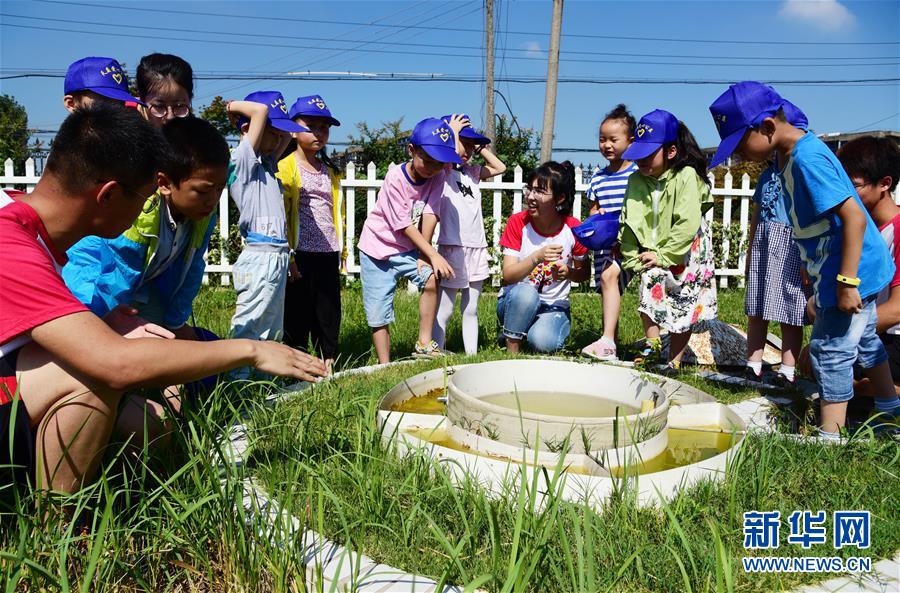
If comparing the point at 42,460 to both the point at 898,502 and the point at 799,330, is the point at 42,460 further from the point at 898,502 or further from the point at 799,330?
the point at 799,330

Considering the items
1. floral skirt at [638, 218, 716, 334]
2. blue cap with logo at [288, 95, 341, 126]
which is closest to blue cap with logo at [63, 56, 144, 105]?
blue cap with logo at [288, 95, 341, 126]

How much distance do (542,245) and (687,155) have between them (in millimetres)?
1142

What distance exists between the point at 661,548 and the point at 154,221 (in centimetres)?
207

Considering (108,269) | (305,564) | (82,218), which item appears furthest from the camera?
(108,269)

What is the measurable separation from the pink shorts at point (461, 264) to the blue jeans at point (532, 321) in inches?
11.6

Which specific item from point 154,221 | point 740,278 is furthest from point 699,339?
point 740,278

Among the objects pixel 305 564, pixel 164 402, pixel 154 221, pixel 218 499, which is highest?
pixel 154 221

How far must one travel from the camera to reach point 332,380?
3.50 m

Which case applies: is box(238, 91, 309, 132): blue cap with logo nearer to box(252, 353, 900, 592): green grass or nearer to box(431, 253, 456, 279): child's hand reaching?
box(431, 253, 456, 279): child's hand reaching

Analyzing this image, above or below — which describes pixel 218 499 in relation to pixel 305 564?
above

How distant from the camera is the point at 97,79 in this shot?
3.55m

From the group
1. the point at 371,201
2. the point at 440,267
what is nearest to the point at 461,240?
the point at 440,267

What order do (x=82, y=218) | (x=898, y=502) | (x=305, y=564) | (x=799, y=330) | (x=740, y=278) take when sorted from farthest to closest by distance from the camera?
(x=740, y=278)
(x=799, y=330)
(x=898, y=502)
(x=82, y=218)
(x=305, y=564)

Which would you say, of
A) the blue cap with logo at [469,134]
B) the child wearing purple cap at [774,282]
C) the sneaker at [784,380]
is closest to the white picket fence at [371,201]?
the blue cap with logo at [469,134]
